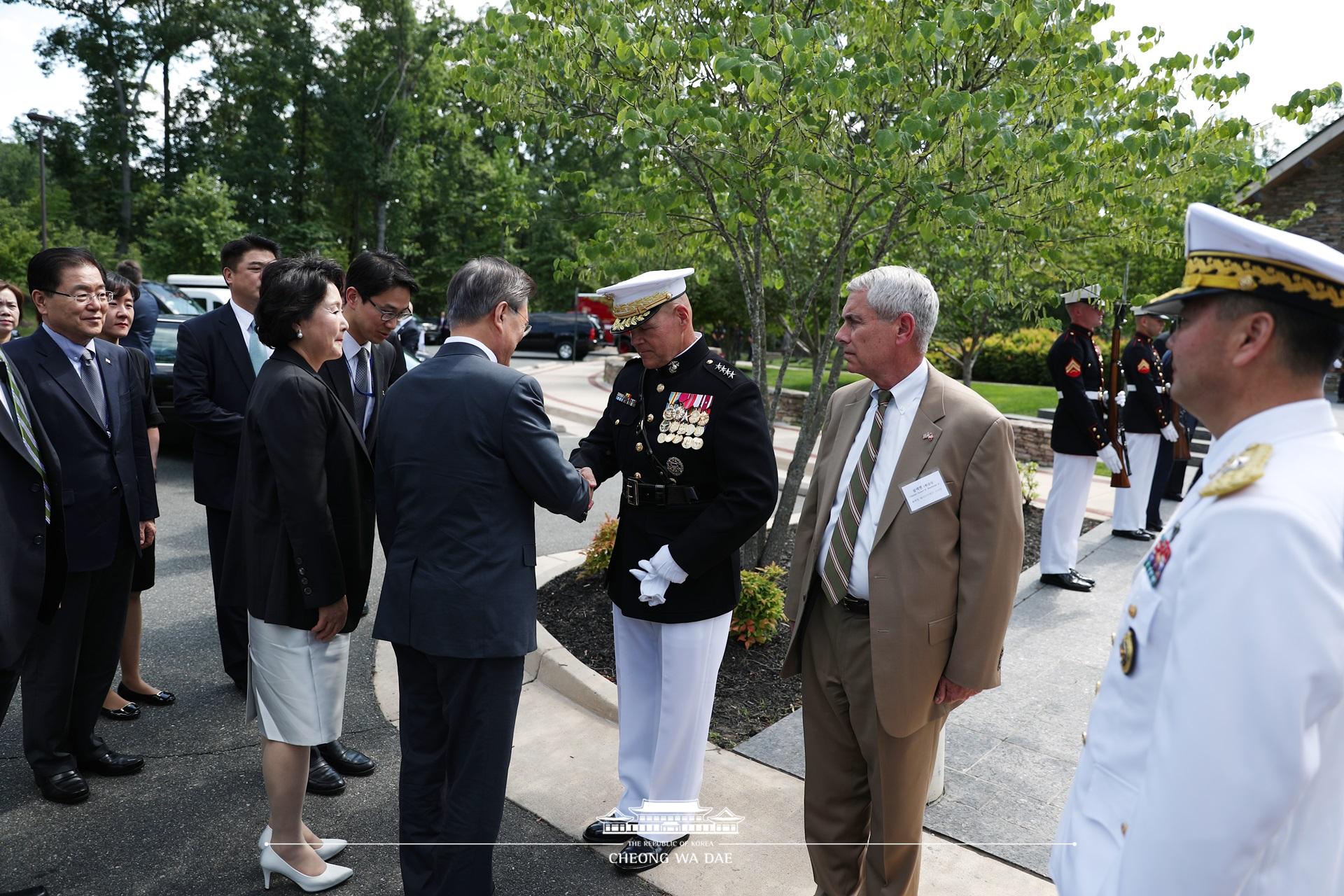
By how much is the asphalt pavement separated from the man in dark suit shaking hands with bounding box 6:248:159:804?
0.53 feet

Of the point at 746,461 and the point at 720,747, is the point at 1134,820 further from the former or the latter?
the point at 720,747

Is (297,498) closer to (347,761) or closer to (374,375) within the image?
(347,761)

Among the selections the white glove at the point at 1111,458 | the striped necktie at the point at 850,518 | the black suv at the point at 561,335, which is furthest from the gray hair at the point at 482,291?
the black suv at the point at 561,335

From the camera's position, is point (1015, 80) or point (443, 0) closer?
point (1015, 80)

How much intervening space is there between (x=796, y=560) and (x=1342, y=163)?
25483mm

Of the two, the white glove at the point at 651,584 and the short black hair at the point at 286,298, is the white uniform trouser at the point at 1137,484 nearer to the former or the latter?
the white glove at the point at 651,584

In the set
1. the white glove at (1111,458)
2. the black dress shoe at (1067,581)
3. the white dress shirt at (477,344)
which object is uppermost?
the white dress shirt at (477,344)

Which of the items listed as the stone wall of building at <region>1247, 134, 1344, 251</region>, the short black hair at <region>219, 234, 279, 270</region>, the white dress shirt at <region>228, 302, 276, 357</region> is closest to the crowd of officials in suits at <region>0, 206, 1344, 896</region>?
the white dress shirt at <region>228, 302, 276, 357</region>

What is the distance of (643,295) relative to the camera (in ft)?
10.8

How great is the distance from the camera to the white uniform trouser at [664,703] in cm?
327

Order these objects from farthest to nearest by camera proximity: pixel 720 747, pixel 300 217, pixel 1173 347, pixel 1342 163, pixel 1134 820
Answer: pixel 300 217
pixel 1342 163
pixel 720 747
pixel 1173 347
pixel 1134 820

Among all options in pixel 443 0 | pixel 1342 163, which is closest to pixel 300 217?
pixel 443 0

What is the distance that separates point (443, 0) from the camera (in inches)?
1414

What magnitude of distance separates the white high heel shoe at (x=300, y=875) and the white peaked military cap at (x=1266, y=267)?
3.10m
